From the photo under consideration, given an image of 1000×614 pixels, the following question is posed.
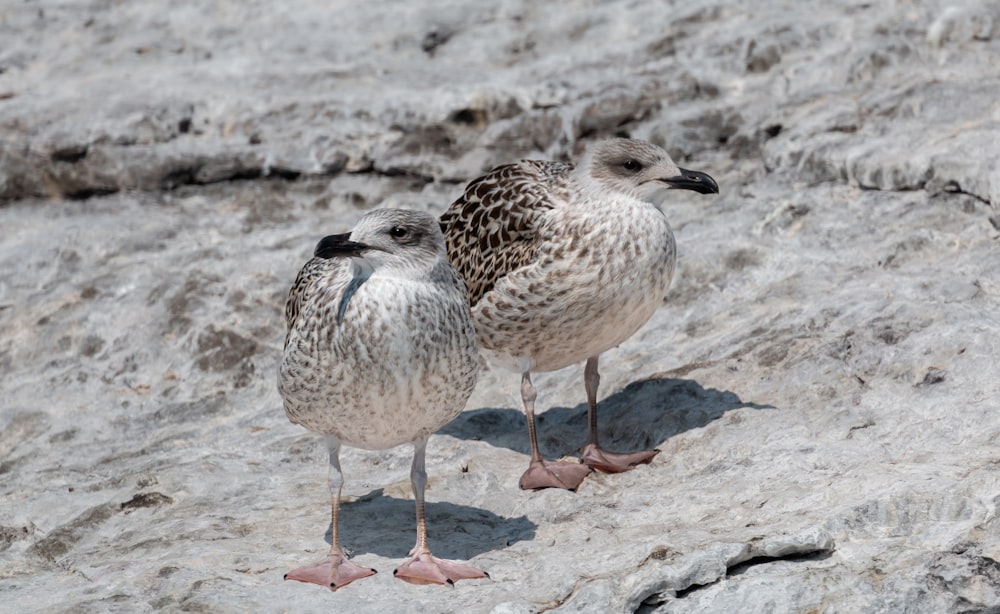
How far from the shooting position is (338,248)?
18.4 feet

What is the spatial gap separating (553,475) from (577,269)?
1.11m

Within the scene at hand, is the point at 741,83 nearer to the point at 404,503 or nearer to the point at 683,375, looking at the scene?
the point at 683,375

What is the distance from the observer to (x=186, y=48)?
12359mm

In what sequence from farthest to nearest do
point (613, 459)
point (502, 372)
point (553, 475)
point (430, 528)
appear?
1. point (502, 372)
2. point (613, 459)
3. point (553, 475)
4. point (430, 528)

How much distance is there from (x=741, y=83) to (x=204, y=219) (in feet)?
14.8

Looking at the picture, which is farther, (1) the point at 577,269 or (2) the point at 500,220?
(2) the point at 500,220

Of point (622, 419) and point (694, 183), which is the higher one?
point (694, 183)

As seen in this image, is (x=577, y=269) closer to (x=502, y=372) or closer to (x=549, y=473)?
(x=549, y=473)

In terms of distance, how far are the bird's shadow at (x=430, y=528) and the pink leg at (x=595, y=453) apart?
2.18ft

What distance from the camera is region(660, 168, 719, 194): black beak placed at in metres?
7.33

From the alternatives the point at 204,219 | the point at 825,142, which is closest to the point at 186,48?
the point at 204,219

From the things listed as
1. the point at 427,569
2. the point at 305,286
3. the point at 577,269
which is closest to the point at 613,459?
the point at 577,269

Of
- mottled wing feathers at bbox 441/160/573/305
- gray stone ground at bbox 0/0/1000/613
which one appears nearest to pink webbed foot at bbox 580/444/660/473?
gray stone ground at bbox 0/0/1000/613

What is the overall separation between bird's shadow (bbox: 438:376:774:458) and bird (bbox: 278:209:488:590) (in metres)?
1.75
